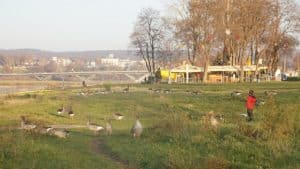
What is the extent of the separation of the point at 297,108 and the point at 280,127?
10.8 feet

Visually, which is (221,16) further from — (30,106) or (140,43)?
(30,106)

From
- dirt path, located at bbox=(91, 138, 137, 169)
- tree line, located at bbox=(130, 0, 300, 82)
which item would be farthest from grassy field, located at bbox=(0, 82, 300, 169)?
tree line, located at bbox=(130, 0, 300, 82)

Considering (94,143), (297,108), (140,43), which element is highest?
(140,43)

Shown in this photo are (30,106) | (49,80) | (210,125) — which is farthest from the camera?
(49,80)

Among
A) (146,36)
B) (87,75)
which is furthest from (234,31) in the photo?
(87,75)

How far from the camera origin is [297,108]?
→ 73.7 feet

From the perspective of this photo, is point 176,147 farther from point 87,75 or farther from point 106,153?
point 87,75

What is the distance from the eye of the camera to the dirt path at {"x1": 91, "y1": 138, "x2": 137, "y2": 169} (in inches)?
706

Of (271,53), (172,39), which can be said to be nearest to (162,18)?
(172,39)

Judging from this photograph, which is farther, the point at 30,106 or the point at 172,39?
the point at 172,39

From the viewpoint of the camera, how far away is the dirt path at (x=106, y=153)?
1793 centimetres

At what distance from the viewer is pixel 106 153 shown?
20562 mm

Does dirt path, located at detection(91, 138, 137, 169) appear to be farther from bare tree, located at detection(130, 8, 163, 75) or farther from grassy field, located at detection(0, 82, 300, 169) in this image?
bare tree, located at detection(130, 8, 163, 75)

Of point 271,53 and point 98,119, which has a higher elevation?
point 271,53
